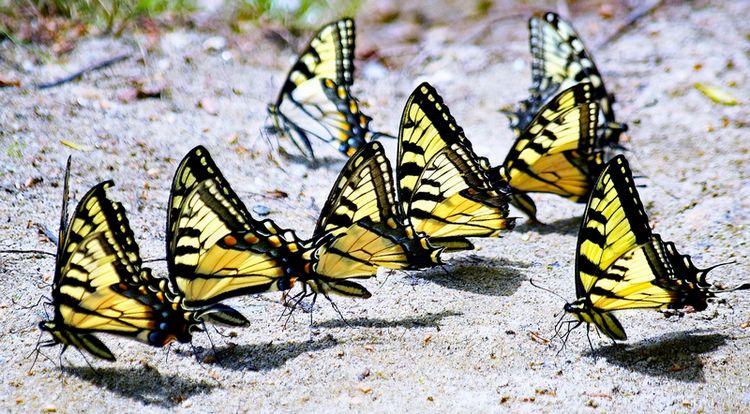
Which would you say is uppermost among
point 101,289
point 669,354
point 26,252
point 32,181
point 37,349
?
point 32,181

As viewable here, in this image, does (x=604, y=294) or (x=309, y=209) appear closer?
(x=604, y=294)

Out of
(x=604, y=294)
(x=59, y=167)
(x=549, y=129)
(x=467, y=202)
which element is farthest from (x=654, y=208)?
(x=59, y=167)

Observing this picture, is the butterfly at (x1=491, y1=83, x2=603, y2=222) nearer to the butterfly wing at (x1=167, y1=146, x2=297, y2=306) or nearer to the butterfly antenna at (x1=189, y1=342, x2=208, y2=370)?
the butterfly wing at (x1=167, y1=146, x2=297, y2=306)

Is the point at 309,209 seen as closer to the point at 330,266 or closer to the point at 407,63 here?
the point at 330,266

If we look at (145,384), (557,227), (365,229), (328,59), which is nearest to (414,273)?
(365,229)

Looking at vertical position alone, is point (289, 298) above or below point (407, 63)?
below

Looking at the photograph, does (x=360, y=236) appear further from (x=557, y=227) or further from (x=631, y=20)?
(x=631, y=20)

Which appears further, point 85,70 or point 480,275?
point 85,70
